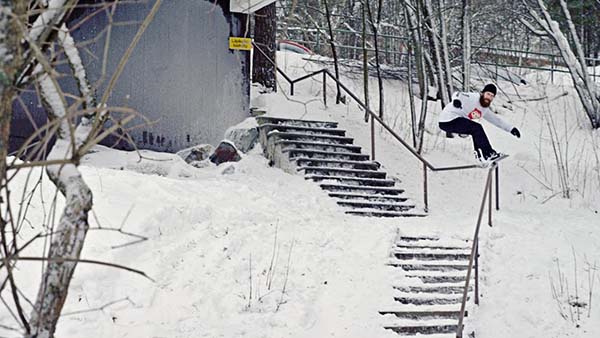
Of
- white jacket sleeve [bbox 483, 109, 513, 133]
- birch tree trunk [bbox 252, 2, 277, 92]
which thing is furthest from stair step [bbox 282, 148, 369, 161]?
white jacket sleeve [bbox 483, 109, 513, 133]

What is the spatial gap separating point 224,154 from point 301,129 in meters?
1.63

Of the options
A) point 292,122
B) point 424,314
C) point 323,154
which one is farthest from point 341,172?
point 424,314

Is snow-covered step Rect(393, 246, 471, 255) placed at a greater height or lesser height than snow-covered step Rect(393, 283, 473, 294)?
greater

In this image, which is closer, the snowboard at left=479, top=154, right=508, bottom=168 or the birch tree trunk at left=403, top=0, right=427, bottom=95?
the snowboard at left=479, top=154, right=508, bottom=168

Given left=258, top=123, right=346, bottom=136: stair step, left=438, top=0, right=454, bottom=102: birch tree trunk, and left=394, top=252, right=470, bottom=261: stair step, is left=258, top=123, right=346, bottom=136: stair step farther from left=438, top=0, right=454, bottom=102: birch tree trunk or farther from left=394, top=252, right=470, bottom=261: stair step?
left=394, top=252, right=470, bottom=261: stair step

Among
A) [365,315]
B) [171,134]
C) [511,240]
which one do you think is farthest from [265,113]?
[365,315]

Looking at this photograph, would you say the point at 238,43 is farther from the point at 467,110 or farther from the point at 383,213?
the point at 467,110

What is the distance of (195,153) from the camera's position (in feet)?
43.5

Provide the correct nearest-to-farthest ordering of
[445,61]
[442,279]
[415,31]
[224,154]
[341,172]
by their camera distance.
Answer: [442,279] < [341,172] < [224,154] < [415,31] < [445,61]

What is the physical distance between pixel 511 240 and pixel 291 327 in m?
3.65

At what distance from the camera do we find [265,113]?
47.9 ft

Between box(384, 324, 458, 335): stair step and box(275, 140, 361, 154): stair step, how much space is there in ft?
18.2

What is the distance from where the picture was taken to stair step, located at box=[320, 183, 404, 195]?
12.4m

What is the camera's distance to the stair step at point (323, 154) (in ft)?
43.5
